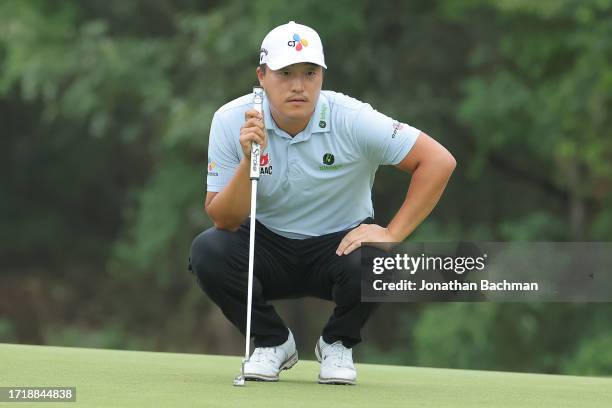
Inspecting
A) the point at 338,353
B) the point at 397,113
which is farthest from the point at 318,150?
the point at 397,113

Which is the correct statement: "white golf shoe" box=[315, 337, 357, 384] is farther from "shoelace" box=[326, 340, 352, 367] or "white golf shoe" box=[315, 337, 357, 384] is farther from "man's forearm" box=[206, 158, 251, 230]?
"man's forearm" box=[206, 158, 251, 230]

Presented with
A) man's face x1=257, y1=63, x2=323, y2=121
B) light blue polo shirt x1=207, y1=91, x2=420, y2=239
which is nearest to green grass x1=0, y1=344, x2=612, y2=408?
light blue polo shirt x1=207, y1=91, x2=420, y2=239

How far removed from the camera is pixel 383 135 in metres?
5.63

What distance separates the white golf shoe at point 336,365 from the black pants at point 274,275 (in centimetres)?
3

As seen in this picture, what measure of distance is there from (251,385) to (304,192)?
2.57ft

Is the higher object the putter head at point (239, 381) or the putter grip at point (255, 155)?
the putter grip at point (255, 155)

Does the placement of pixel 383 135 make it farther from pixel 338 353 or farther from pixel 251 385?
pixel 251 385

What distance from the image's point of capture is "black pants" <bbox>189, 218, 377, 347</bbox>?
5734 millimetres

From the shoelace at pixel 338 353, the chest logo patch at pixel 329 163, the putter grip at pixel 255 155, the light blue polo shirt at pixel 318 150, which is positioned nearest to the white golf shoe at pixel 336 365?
the shoelace at pixel 338 353

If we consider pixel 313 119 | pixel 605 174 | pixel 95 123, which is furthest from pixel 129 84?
pixel 313 119

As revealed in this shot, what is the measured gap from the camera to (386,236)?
5.65m

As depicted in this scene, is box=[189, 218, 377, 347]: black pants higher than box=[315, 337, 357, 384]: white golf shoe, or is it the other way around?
box=[189, 218, 377, 347]: black pants

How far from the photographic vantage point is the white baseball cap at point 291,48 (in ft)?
18.0

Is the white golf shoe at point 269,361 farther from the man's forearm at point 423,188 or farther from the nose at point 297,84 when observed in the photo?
the nose at point 297,84
